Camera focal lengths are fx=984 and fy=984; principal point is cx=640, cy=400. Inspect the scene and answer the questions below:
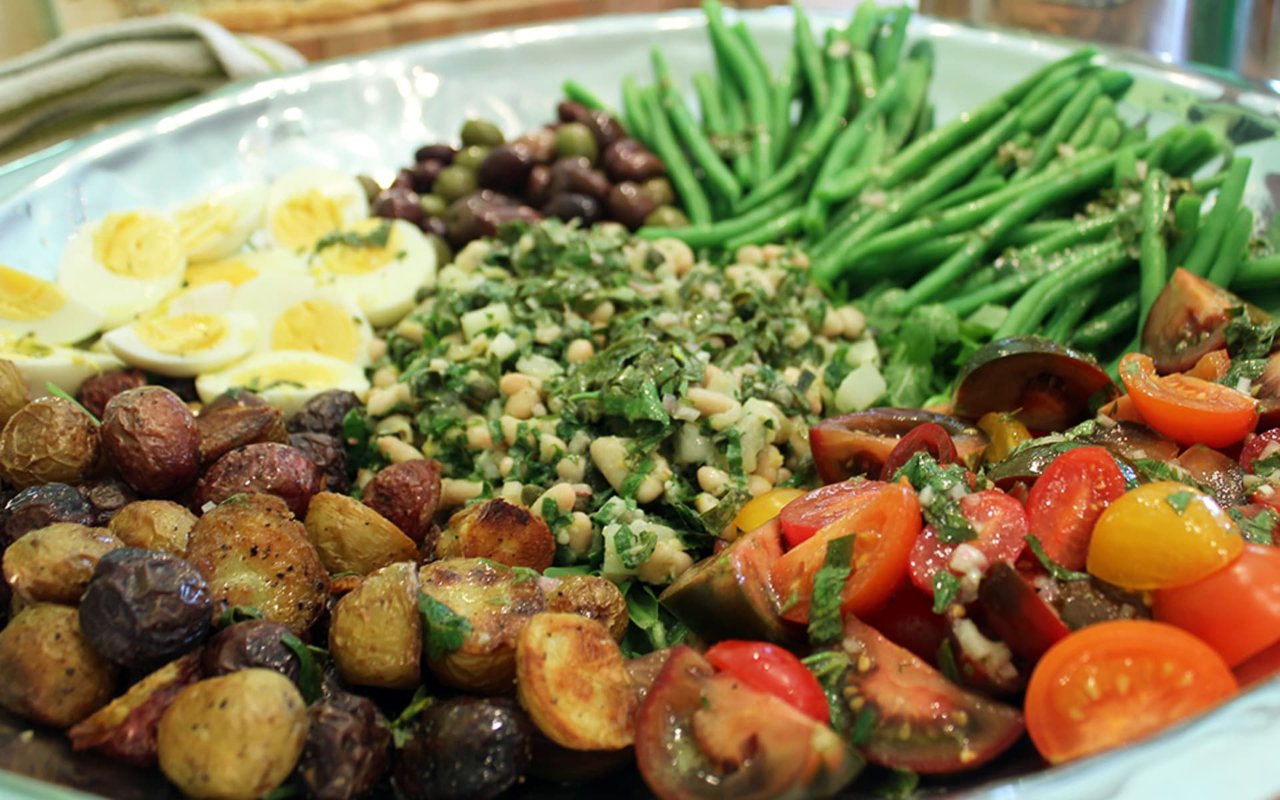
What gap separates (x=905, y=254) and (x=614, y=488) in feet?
5.21

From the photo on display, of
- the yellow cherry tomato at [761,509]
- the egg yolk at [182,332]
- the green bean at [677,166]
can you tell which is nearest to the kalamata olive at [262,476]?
the egg yolk at [182,332]

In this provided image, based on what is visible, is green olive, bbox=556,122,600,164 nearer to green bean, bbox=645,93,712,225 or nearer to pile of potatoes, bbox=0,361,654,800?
green bean, bbox=645,93,712,225

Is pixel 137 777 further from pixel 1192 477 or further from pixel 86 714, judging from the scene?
pixel 1192 477

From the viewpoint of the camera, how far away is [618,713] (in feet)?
5.90

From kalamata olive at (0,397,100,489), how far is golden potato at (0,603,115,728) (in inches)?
20.0

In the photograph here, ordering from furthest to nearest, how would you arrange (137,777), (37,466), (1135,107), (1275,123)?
(1135,107) → (1275,123) → (37,466) → (137,777)

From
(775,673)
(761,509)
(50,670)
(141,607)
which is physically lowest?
(761,509)

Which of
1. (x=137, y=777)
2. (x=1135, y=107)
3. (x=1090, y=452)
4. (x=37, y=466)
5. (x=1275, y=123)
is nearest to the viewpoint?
(x=137, y=777)

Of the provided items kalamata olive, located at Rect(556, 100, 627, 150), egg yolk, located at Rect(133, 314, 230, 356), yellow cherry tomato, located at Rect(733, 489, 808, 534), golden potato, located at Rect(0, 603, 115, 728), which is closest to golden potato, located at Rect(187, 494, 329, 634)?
golden potato, located at Rect(0, 603, 115, 728)

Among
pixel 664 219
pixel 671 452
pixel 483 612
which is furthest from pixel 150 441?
pixel 664 219

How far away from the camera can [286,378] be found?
3014 mm

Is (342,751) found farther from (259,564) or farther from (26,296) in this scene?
(26,296)

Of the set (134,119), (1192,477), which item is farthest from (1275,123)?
(134,119)

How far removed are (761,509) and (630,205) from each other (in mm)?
1780
